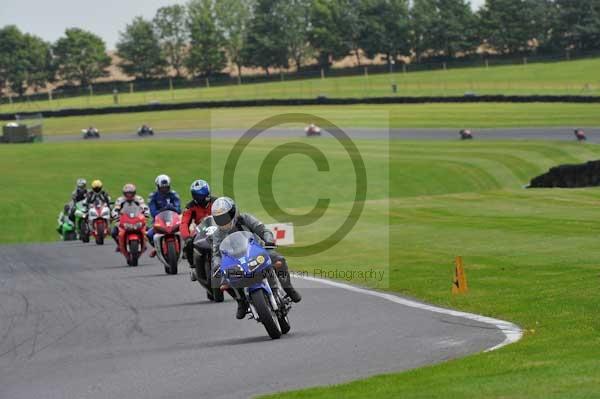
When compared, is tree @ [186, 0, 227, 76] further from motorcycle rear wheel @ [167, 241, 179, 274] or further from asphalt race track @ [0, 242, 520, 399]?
asphalt race track @ [0, 242, 520, 399]

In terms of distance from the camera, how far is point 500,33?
12744cm

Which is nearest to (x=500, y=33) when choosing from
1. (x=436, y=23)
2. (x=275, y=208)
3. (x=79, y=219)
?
(x=436, y=23)

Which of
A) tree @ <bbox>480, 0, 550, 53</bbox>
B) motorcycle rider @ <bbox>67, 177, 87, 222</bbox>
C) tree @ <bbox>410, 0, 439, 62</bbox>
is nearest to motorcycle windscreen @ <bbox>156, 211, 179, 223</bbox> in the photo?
motorcycle rider @ <bbox>67, 177, 87, 222</bbox>

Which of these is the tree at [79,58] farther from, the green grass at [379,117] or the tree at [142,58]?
the green grass at [379,117]

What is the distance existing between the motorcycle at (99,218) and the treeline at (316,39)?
3777 inches

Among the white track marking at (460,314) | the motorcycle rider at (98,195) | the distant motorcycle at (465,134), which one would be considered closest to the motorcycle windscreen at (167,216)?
the white track marking at (460,314)

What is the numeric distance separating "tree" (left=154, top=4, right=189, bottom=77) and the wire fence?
28976 mm

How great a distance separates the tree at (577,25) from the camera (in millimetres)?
120438

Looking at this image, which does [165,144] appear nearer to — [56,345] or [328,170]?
[328,170]

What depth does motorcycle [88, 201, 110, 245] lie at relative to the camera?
29125 mm

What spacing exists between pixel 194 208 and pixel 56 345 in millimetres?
4815

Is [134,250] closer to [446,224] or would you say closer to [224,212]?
[446,224]

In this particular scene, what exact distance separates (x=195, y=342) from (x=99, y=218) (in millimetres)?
17250
